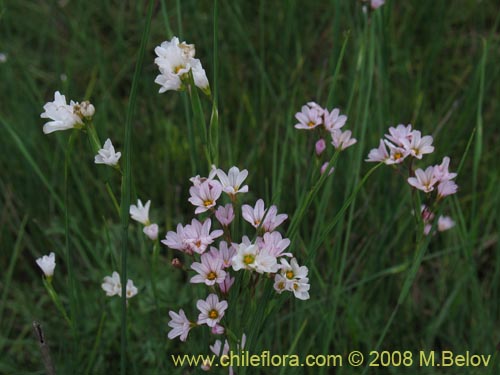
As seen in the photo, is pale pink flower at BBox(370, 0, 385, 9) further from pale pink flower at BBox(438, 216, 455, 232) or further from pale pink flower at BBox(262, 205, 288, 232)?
pale pink flower at BBox(262, 205, 288, 232)

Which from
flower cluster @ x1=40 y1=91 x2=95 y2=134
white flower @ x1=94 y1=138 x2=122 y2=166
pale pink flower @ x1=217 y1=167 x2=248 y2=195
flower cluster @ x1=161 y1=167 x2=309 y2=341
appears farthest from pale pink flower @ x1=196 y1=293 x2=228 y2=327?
flower cluster @ x1=40 y1=91 x2=95 y2=134

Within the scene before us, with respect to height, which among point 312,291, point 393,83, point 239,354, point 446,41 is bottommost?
point 239,354

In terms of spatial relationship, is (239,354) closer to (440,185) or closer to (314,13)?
(440,185)

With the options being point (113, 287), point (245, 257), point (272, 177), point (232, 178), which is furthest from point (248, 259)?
point (272, 177)

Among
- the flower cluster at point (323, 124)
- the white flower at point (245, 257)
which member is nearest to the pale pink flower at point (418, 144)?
the flower cluster at point (323, 124)

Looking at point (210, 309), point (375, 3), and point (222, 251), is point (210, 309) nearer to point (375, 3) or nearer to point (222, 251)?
point (222, 251)

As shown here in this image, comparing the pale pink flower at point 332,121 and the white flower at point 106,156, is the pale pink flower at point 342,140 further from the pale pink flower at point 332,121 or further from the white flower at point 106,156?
the white flower at point 106,156

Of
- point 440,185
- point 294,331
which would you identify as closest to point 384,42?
point 440,185
